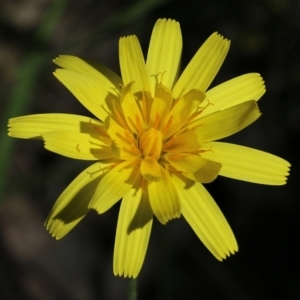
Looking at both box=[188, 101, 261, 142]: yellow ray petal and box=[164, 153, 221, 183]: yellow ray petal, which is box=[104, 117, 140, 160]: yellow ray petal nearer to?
box=[164, 153, 221, 183]: yellow ray petal

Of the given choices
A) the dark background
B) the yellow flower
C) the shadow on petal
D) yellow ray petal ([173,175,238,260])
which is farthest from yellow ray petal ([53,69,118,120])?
the dark background

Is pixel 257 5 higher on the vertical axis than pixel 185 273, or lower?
higher

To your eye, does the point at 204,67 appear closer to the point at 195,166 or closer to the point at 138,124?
the point at 138,124

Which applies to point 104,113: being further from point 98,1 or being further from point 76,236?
point 98,1

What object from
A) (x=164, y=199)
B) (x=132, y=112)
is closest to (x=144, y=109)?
(x=132, y=112)

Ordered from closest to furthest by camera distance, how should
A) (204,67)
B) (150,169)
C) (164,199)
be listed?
(164,199) → (150,169) → (204,67)

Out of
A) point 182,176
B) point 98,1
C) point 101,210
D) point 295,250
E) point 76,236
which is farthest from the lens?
point 98,1

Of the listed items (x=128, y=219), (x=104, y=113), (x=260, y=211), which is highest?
(x=104, y=113)

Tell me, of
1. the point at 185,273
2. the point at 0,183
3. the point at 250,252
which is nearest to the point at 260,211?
the point at 250,252
